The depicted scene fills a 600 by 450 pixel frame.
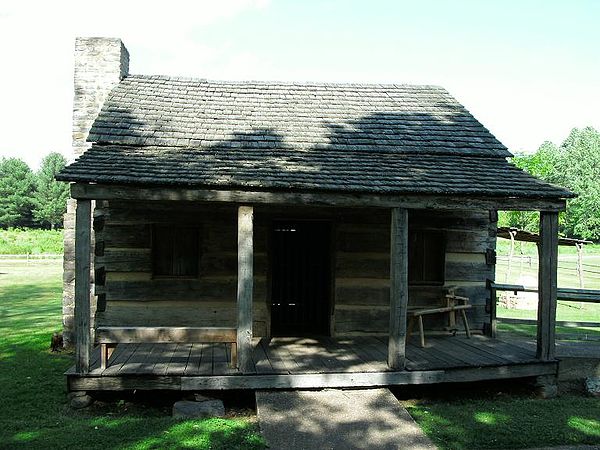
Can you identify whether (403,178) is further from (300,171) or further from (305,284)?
(305,284)

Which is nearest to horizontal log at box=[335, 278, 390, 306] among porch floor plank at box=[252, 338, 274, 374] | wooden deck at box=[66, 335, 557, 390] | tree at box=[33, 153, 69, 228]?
wooden deck at box=[66, 335, 557, 390]

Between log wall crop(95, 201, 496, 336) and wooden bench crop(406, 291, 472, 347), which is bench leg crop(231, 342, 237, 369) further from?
wooden bench crop(406, 291, 472, 347)

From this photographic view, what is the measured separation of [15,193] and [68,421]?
8722 cm

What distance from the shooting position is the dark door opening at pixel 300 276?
35.3ft

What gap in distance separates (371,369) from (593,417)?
2.91 m

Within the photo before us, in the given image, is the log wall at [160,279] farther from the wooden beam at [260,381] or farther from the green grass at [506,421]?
the green grass at [506,421]

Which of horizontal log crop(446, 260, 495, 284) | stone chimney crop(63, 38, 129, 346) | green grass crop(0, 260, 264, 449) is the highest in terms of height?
stone chimney crop(63, 38, 129, 346)

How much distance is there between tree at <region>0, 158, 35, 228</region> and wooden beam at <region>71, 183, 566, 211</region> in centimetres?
8250

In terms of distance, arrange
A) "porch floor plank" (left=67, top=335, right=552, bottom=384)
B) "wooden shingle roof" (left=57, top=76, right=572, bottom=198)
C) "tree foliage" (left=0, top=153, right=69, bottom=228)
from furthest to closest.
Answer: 1. "tree foliage" (left=0, top=153, right=69, bottom=228)
2. "wooden shingle roof" (left=57, top=76, right=572, bottom=198)
3. "porch floor plank" (left=67, top=335, right=552, bottom=384)

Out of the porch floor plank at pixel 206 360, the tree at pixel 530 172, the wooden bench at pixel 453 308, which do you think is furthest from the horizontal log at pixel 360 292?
the tree at pixel 530 172

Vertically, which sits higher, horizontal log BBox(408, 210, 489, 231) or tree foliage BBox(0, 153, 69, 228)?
tree foliage BBox(0, 153, 69, 228)

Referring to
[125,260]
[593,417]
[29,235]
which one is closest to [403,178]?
[593,417]

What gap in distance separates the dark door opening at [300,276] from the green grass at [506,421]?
10.6 ft

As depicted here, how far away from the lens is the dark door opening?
10750mm
